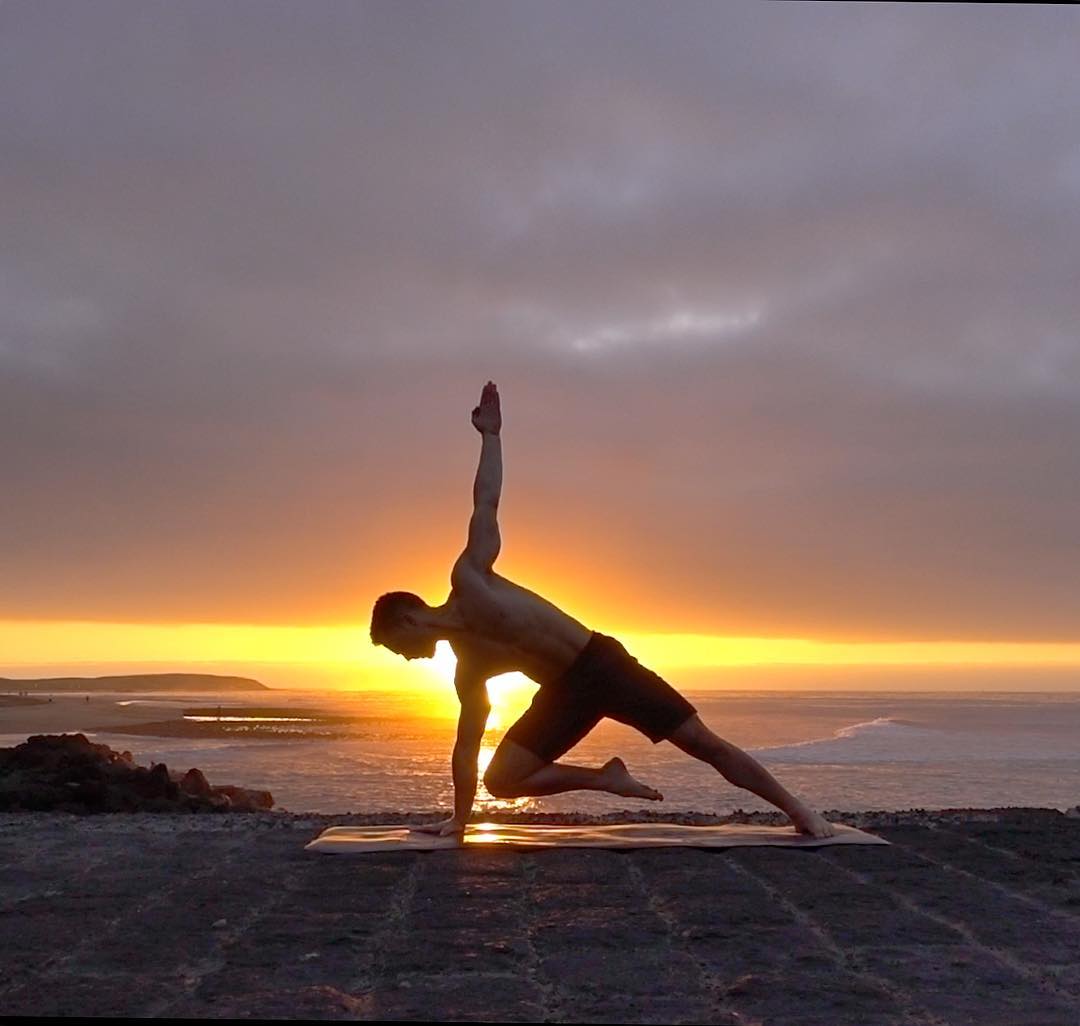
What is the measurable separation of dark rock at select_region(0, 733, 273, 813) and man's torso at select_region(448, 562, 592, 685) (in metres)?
3.26

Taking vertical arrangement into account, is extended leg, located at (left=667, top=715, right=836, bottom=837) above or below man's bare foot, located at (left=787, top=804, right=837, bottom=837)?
above

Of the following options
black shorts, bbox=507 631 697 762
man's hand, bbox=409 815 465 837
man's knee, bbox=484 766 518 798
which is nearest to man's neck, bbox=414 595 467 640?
black shorts, bbox=507 631 697 762

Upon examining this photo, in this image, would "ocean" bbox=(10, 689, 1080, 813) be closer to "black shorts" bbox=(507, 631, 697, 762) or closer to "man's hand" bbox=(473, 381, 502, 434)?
"black shorts" bbox=(507, 631, 697, 762)

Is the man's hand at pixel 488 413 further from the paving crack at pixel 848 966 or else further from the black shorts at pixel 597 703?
the paving crack at pixel 848 966

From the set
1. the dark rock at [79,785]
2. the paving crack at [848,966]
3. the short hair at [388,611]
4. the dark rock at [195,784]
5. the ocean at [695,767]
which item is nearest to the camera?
the paving crack at [848,966]

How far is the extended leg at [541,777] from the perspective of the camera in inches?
214

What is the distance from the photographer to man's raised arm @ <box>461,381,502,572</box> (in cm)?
540

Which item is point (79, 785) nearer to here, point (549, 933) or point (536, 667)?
point (536, 667)

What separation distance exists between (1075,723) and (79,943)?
38640 mm

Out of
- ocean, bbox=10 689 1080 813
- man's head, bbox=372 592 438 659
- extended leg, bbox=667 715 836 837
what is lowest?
ocean, bbox=10 689 1080 813

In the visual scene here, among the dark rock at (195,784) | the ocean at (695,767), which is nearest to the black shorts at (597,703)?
the ocean at (695,767)

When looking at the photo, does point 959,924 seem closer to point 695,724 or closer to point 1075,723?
point 695,724

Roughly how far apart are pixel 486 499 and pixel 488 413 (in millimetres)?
413

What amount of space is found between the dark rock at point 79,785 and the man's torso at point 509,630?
3263 millimetres
